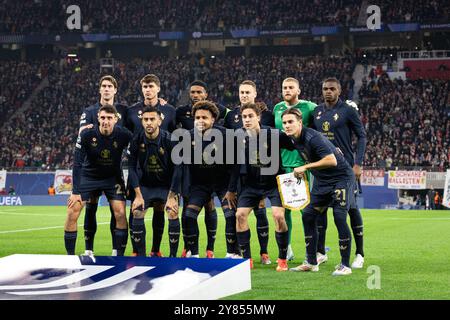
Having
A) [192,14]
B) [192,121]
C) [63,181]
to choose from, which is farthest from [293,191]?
[192,14]

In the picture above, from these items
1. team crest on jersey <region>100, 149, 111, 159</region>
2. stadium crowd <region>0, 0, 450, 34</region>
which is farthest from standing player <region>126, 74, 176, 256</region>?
stadium crowd <region>0, 0, 450, 34</region>

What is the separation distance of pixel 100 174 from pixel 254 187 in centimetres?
221

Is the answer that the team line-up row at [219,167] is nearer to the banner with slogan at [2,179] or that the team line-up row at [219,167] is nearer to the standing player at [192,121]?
the standing player at [192,121]

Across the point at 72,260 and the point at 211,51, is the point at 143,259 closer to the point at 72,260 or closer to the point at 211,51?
the point at 72,260

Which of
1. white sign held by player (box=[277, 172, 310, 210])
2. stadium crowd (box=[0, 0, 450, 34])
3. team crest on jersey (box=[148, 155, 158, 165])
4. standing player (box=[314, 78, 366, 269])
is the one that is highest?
stadium crowd (box=[0, 0, 450, 34])

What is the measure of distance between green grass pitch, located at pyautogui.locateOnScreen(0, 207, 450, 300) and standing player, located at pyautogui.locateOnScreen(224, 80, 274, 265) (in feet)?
A: 1.00

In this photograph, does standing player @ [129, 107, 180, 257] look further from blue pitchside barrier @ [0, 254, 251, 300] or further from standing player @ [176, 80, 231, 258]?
blue pitchside barrier @ [0, 254, 251, 300]

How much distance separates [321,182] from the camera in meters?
10.3

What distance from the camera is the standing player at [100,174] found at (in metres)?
11.2

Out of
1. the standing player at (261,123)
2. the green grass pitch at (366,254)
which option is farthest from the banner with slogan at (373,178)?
the standing player at (261,123)

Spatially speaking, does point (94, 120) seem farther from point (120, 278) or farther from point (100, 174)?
point (120, 278)

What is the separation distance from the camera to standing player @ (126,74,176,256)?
37.1 feet

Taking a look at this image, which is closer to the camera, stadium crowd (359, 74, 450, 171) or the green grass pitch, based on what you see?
the green grass pitch

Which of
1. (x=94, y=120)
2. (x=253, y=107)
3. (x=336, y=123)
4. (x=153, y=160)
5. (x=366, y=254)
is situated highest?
(x=253, y=107)
